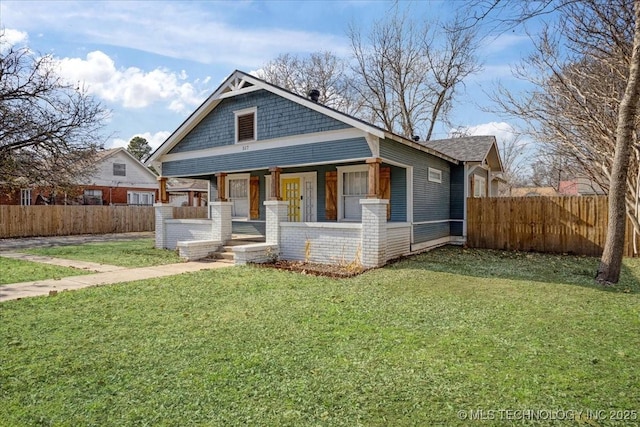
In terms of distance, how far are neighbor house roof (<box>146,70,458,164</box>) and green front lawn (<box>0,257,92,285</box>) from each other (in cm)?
544

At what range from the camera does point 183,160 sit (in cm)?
1413

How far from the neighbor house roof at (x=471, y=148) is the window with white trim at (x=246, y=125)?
25.0 feet

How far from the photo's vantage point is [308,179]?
13953 mm

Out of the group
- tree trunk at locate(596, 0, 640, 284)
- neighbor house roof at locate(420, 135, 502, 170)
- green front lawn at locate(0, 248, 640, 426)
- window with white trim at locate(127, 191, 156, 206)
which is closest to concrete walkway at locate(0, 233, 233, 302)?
green front lawn at locate(0, 248, 640, 426)

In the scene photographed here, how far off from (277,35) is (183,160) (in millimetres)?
5532

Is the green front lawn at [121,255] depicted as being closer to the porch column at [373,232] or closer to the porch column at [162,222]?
the porch column at [162,222]

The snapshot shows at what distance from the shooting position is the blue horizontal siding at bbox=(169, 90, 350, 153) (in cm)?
1070

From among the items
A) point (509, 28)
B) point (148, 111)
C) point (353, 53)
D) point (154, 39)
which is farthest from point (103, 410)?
point (353, 53)

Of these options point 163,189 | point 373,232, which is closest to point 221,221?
point 163,189

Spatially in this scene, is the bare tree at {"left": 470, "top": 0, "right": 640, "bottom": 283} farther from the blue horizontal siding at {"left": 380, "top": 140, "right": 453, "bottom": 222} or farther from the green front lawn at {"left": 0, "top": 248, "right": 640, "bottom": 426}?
the blue horizontal siding at {"left": 380, "top": 140, "right": 453, "bottom": 222}

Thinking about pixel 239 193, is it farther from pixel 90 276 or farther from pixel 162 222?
pixel 90 276

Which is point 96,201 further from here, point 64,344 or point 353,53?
point 64,344

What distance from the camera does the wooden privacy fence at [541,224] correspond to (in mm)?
12305

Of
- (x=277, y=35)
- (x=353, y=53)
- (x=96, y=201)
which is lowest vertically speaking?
(x=96, y=201)
